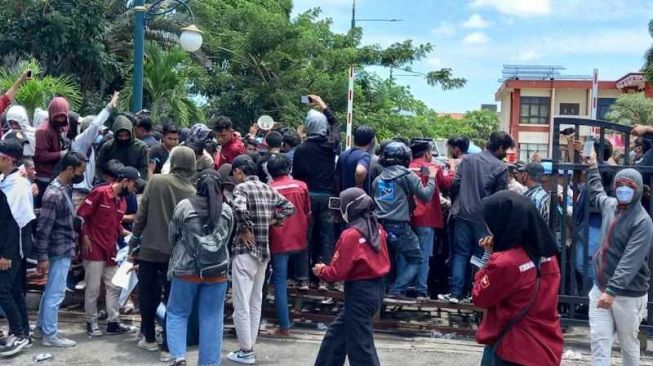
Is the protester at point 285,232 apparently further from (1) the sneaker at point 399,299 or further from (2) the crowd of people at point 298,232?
(1) the sneaker at point 399,299

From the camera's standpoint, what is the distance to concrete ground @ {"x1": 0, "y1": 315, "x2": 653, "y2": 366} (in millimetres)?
6773

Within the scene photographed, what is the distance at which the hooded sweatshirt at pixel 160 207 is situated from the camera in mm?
6621

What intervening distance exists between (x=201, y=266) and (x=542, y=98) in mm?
52112

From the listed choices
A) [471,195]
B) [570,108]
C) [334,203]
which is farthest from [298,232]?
[570,108]

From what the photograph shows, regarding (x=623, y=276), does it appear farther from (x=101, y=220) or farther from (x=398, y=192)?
(x=101, y=220)

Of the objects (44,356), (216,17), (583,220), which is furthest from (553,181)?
(216,17)

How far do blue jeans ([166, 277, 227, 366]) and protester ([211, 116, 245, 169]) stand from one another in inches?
105

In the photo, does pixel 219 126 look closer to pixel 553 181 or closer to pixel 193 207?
pixel 193 207

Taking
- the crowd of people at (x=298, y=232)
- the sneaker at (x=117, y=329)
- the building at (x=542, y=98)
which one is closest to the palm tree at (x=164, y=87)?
the crowd of people at (x=298, y=232)

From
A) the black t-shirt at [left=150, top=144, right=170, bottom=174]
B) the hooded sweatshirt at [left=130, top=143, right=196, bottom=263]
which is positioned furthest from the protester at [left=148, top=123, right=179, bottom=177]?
the hooded sweatshirt at [left=130, top=143, right=196, bottom=263]

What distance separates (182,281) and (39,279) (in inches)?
114

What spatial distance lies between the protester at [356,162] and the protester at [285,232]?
0.64 metres

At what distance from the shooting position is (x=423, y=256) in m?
7.89

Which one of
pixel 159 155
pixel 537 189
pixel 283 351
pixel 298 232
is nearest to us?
pixel 283 351
